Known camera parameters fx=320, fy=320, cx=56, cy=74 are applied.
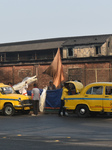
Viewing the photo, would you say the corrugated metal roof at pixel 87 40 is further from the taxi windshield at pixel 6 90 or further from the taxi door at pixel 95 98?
the taxi door at pixel 95 98

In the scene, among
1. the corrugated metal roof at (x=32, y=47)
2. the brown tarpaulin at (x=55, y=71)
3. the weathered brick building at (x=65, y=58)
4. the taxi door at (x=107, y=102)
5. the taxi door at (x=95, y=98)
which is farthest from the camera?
the corrugated metal roof at (x=32, y=47)

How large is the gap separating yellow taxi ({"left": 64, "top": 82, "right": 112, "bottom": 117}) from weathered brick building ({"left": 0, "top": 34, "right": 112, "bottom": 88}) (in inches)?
994

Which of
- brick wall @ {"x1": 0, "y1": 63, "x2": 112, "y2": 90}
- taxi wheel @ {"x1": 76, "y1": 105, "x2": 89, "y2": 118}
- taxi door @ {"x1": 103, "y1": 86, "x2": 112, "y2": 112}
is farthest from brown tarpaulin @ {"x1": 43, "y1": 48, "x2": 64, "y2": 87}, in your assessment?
brick wall @ {"x1": 0, "y1": 63, "x2": 112, "y2": 90}

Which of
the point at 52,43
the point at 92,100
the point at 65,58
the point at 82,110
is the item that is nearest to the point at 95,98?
the point at 92,100

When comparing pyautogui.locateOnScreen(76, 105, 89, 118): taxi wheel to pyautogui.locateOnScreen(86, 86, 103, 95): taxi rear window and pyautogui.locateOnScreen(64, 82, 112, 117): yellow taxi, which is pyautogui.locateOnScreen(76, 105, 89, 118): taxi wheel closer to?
pyautogui.locateOnScreen(64, 82, 112, 117): yellow taxi

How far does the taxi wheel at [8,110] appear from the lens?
1911 centimetres

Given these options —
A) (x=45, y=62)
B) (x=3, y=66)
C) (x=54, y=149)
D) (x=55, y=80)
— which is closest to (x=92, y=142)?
(x=54, y=149)

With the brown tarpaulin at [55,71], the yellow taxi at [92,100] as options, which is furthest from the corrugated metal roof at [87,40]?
the yellow taxi at [92,100]

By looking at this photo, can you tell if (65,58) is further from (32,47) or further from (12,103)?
(12,103)

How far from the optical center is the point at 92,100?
1744 centimetres

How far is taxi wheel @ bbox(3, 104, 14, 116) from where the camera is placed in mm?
19109

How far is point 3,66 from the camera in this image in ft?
164

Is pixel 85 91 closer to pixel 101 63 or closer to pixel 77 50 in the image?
pixel 101 63

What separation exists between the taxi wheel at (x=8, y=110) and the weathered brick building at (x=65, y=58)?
989 inches
